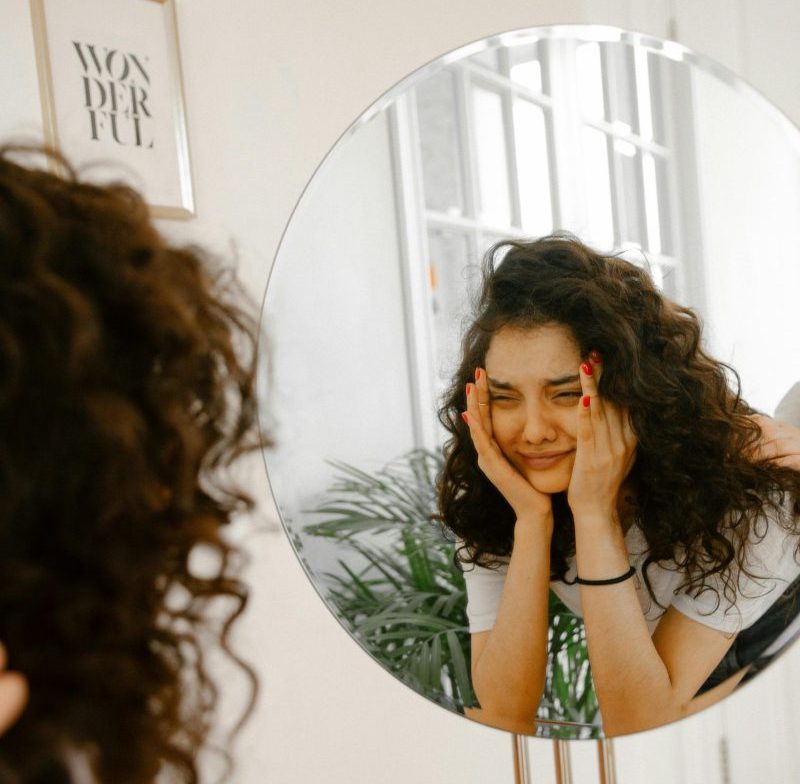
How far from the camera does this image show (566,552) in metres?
0.90

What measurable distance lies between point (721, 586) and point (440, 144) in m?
0.53

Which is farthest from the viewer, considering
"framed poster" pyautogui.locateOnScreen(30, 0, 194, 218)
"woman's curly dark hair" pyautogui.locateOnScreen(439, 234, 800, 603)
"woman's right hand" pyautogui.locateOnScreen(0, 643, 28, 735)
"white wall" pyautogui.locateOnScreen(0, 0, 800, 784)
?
"white wall" pyautogui.locateOnScreen(0, 0, 800, 784)

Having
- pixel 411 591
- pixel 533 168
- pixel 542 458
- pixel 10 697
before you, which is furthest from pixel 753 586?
pixel 10 697

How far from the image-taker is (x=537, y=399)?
0.86 metres

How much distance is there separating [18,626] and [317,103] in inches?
35.3

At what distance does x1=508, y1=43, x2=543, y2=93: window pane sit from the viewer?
36.6 inches

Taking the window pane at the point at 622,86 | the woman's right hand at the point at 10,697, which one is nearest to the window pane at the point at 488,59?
the window pane at the point at 622,86

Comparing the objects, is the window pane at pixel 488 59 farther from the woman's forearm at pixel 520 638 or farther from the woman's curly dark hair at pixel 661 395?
the woman's forearm at pixel 520 638

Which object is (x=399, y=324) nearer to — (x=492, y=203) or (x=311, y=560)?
(x=492, y=203)

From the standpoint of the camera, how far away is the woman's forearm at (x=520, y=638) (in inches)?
35.6

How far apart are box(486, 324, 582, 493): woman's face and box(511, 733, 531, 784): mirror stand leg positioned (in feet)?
1.10

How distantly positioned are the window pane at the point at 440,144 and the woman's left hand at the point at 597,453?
0.24 m

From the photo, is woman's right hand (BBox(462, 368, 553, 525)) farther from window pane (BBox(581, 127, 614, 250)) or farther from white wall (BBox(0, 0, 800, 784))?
white wall (BBox(0, 0, 800, 784))

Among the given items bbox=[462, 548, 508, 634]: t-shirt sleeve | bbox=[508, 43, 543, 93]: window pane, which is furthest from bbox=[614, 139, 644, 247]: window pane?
bbox=[462, 548, 508, 634]: t-shirt sleeve
